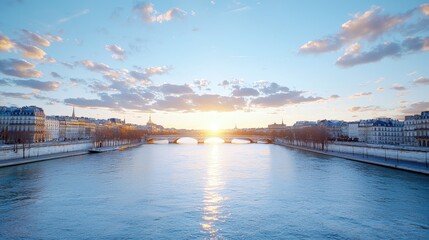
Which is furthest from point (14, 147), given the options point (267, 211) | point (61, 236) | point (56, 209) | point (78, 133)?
point (78, 133)

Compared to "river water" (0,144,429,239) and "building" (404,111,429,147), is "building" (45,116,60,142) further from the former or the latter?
"building" (404,111,429,147)

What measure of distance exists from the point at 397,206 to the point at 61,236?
1925 centimetres

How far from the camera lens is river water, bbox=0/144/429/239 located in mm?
15398

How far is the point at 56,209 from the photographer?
1936cm

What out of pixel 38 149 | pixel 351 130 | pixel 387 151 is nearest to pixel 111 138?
pixel 38 149

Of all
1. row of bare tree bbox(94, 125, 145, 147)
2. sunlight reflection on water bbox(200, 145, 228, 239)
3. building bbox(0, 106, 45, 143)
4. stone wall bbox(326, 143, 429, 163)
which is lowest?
sunlight reflection on water bbox(200, 145, 228, 239)

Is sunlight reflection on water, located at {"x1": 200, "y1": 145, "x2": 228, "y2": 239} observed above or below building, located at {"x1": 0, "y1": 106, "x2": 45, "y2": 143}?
below

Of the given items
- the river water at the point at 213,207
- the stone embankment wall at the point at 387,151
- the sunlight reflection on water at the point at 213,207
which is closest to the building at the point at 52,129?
the river water at the point at 213,207

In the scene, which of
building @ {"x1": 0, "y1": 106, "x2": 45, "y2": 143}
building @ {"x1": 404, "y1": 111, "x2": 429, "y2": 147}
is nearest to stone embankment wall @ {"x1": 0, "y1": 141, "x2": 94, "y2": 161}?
building @ {"x1": 0, "y1": 106, "x2": 45, "y2": 143}

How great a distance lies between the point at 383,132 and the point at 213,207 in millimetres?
84065

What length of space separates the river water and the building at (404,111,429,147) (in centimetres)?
4044

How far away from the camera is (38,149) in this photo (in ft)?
172

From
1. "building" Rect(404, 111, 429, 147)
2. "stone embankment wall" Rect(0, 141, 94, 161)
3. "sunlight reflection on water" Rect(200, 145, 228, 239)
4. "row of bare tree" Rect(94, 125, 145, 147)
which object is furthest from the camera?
"row of bare tree" Rect(94, 125, 145, 147)

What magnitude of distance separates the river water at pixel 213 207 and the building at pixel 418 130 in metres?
40.4
